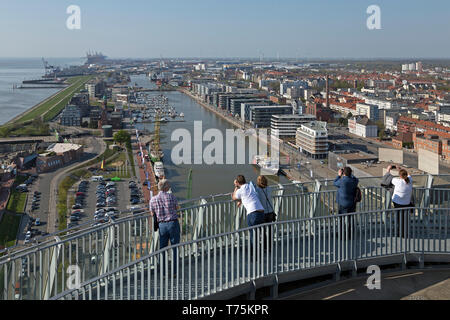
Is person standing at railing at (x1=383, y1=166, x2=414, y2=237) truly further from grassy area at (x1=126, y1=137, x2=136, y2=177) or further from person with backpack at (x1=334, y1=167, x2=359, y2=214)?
grassy area at (x1=126, y1=137, x2=136, y2=177)

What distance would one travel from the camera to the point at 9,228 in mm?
6078

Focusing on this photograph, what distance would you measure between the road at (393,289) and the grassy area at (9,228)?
4.91 metres

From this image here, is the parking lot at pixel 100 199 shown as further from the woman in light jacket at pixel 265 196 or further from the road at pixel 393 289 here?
the road at pixel 393 289

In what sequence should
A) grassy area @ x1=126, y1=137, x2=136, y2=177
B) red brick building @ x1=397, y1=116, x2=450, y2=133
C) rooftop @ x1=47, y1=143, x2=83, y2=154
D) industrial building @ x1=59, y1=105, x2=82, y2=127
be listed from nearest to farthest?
1. grassy area @ x1=126, y1=137, x2=136, y2=177
2. rooftop @ x1=47, y1=143, x2=83, y2=154
3. red brick building @ x1=397, y1=116, x2=450, y2=133
4. industrial building @ x1=59, y1=105, x2=82, y2=127

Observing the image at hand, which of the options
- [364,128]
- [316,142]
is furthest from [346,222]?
Result: [364,128]

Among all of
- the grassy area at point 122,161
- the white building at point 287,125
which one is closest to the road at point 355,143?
the white building at point 287,125

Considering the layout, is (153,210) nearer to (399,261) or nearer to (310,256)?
(310,256)

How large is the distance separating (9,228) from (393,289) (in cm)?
580

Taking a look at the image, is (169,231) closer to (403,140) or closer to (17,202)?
(17,202)

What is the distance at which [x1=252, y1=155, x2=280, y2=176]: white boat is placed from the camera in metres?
9.54

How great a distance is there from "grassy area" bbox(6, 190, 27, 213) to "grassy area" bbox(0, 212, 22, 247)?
20 cm

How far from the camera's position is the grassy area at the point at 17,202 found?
273 inches

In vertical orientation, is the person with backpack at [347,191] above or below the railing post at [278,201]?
above

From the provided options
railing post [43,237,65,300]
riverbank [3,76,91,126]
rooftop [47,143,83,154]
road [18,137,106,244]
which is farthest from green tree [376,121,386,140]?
railing post [43,237,65,300]
